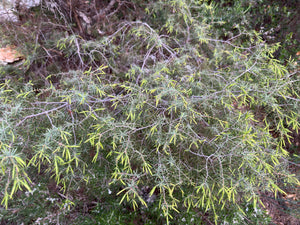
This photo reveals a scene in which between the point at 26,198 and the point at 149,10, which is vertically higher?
the point at 149,10

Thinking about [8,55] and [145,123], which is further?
[8,55]

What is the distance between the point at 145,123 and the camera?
1.84m

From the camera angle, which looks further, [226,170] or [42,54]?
[42,54]

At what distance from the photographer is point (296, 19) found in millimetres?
3086

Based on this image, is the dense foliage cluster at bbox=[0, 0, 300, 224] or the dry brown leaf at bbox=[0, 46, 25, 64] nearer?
the dense foliage cluster at bbox=[0, 0, 300, 224]

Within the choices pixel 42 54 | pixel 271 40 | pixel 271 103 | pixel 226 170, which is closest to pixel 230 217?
pixel 226 170

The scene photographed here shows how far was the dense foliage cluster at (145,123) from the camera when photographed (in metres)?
1.55

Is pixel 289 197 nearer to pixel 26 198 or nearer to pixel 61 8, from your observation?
pixel 26 198

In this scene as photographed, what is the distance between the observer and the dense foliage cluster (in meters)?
1.55

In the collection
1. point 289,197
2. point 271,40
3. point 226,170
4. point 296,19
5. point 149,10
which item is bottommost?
point 289,197

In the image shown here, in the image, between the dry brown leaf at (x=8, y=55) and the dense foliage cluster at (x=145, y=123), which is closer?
the dense foliage cluster at (x=145, y=123)

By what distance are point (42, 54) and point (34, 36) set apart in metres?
0.26

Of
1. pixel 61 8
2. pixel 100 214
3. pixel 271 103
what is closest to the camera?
pixel 271 103

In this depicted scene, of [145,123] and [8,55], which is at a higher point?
[8,55]
